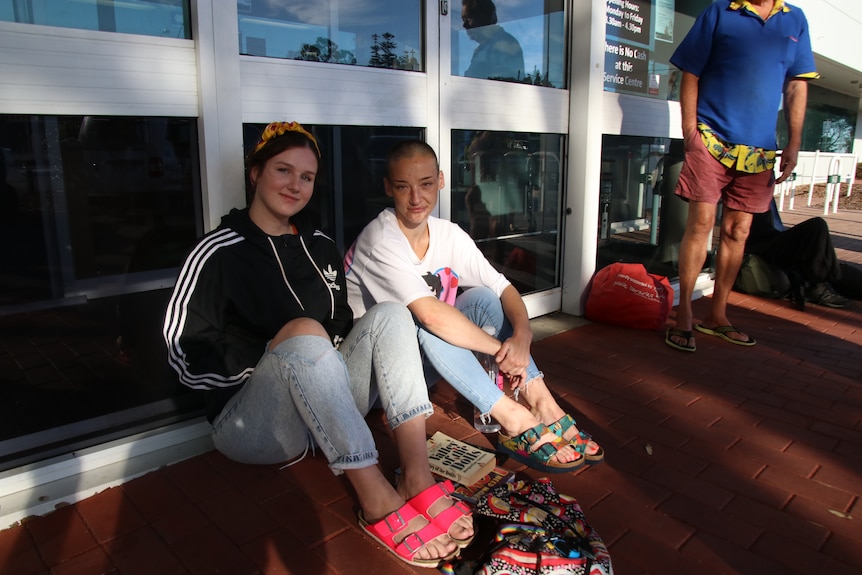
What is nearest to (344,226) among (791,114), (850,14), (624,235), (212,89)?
(212,89)

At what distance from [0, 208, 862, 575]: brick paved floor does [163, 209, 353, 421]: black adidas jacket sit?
0.40m

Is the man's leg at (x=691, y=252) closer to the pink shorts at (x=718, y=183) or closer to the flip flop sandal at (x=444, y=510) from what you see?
the pink shorts at (x=718, y=183)

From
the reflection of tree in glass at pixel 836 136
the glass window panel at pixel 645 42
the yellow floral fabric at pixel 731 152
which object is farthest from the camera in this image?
the reflection of tree in glass at pixel 836 136

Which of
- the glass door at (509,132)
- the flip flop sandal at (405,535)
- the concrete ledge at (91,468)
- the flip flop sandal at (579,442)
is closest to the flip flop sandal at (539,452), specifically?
the flip flop sandal at (579,442)

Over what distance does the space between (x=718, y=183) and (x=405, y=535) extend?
10.00 ft

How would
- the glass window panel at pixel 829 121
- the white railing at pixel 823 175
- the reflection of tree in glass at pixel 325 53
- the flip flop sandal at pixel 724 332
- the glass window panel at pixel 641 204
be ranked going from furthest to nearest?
the glass window panel at pixel 829 121
the white railing at pixel 823 175
the glass window panel at pixel 641 204
the flip flop sandal at pixel 724 332
the reflection of tree in glass at pixel 325 53

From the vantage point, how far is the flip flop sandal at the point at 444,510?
1.90m

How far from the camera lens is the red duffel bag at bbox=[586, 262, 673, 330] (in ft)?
13.7

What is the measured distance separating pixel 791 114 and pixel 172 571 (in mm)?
4177

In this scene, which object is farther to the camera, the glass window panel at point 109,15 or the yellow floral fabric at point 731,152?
the yellow floral fabric at point 731,152

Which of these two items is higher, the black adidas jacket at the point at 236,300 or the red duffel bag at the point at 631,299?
the black adidas jacket at the point at 236,300

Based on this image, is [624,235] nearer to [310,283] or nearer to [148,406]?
[310,283]

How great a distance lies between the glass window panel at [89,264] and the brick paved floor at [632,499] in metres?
0.47

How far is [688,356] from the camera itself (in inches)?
147
